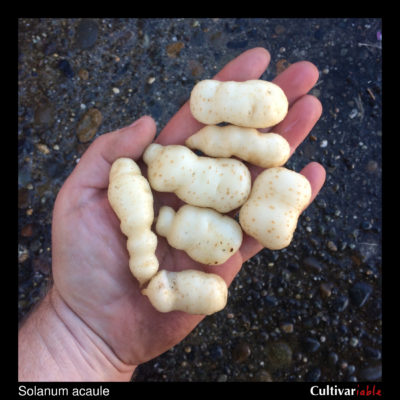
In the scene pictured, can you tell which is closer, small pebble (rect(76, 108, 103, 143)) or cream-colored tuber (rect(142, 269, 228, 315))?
cream-colored tuber (rect(142, 269, 228, 315))

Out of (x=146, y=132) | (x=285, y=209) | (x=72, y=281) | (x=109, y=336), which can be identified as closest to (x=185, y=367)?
(x=109, y=336)

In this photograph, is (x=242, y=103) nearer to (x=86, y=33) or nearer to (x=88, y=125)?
(x=88, y=125)

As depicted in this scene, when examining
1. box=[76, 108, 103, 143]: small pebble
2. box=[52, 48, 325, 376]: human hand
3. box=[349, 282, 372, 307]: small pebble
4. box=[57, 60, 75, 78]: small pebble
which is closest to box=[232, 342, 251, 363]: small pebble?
box=[52, 48, 325, 376]: human hand

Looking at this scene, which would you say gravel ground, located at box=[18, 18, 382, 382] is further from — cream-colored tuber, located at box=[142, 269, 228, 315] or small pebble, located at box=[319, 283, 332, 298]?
cream-colored tuber, located at box=[142, 269, 228, 315]

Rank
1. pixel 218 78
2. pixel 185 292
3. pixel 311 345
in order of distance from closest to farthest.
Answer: pixel 185 292 → pixel 218 78 → pixel 311 345

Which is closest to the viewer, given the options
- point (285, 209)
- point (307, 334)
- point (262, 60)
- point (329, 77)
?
point (285, 209)

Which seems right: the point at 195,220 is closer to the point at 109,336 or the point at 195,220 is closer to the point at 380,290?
the point at 109,336

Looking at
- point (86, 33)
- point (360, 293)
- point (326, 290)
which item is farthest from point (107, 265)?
point (86, 33)
